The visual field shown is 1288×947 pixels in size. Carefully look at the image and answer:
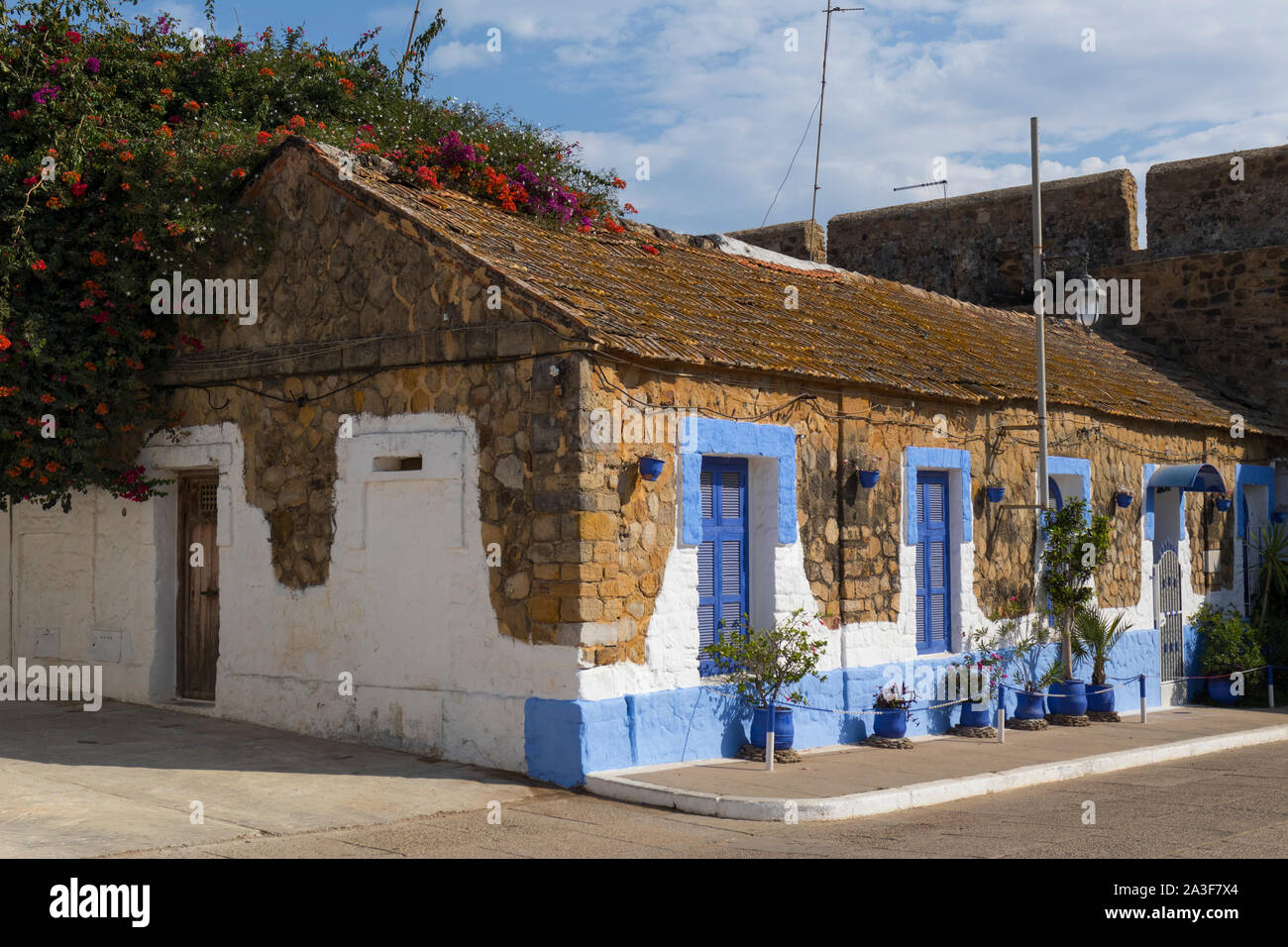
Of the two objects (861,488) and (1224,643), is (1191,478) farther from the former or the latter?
(861,488)

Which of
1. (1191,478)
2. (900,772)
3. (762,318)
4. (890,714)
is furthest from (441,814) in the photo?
(1191,478)

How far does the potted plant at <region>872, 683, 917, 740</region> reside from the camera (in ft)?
38.8

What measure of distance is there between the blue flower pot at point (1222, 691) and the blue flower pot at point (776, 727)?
9099mm

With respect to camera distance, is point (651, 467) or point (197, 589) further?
point (197, 589)

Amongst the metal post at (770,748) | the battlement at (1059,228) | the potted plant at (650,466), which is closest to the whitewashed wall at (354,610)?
Result: the potted plant at (650,466)

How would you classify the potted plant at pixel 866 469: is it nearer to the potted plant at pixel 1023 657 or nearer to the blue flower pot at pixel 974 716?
the blue flower pot at pixel 974 716

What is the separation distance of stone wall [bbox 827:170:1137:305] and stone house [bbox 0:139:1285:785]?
8.64 meters

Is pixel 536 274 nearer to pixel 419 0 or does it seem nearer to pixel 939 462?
pixel 939 462

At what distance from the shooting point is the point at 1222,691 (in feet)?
56.6

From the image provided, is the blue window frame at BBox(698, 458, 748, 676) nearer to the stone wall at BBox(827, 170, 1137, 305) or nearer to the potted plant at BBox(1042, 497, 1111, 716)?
the potted plant at BBox(1042, 497, 1111, 716)

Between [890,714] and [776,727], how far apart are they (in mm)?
1577

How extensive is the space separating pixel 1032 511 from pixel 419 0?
9987 mm

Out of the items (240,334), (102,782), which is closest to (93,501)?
(240,334)

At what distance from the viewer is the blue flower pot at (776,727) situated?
10.7m
